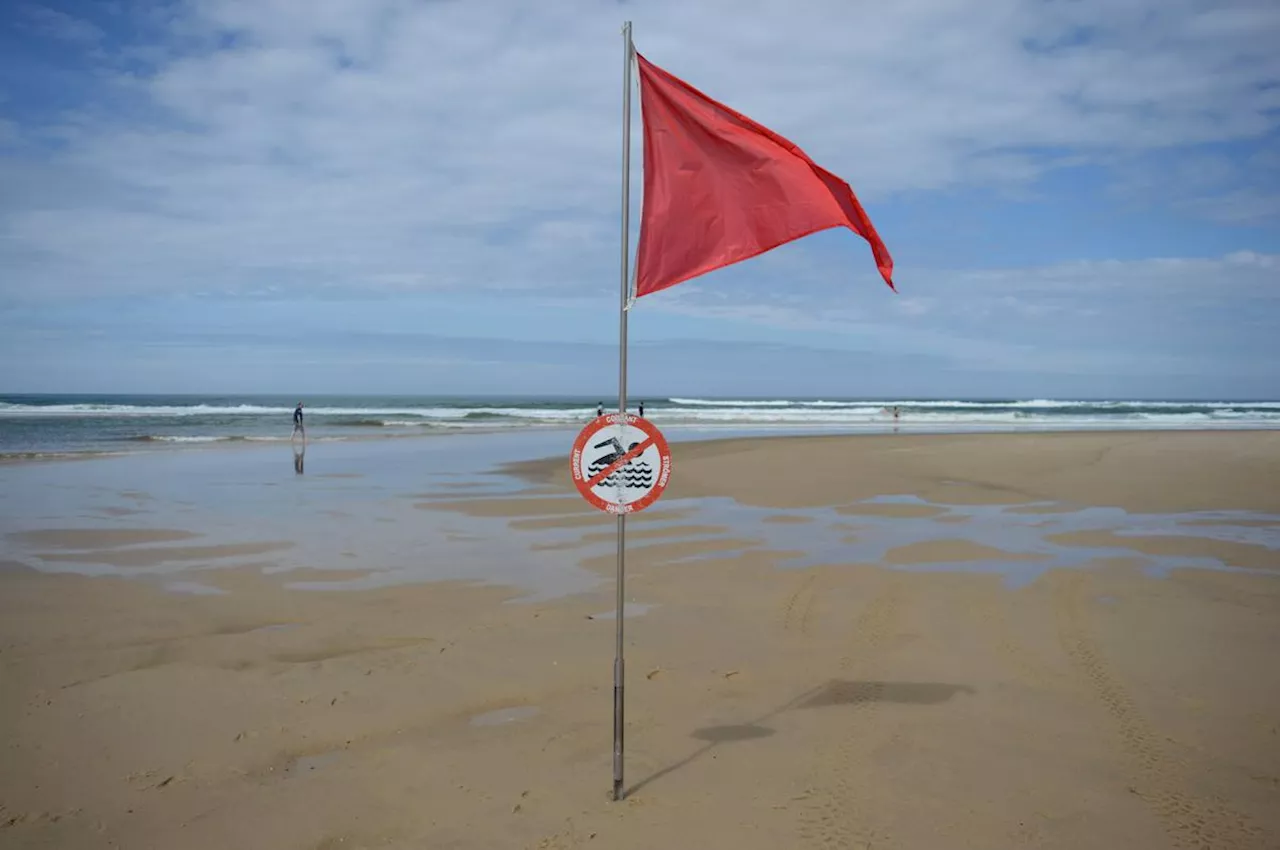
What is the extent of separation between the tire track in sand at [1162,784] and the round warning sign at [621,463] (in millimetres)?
3105

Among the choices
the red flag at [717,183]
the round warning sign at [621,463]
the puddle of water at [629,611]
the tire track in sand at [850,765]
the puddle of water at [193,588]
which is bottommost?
the tire track in sand at [850,765]

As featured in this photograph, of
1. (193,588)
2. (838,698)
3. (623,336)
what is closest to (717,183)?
(623,336)

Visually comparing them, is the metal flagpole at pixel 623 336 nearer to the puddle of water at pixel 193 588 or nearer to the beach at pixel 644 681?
the beach at pixel 644 681

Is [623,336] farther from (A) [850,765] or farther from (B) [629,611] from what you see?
(B) [629,611]

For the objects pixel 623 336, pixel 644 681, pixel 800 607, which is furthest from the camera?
pixel 800 607

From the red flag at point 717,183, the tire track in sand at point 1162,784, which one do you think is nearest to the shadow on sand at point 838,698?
the tire track in sand at point 1162,784

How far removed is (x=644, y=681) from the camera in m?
6.25

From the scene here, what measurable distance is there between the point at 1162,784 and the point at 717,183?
415 centimetres

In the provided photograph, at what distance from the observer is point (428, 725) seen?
17.7 ft

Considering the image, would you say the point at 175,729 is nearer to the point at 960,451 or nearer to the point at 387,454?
the point at 387,454

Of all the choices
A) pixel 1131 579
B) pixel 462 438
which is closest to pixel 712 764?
pixel 1131 579

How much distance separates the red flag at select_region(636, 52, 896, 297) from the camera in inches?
185

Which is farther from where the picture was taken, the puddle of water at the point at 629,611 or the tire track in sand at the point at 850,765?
the puddle of water at the point at 629,611

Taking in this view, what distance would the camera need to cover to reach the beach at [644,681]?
4.31 meters
